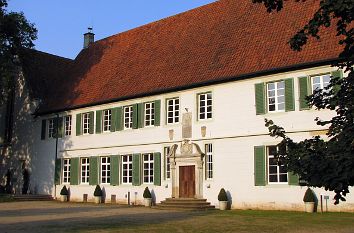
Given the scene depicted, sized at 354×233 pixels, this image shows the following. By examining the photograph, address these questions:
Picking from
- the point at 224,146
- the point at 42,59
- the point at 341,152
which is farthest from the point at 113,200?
the point at 341,152

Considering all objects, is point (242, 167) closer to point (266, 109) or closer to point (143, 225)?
point (266, 109)

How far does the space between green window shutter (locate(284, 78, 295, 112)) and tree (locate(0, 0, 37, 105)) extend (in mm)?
16988

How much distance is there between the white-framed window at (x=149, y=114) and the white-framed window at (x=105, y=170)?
12.3 ft

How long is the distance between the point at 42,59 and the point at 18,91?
11.7 ft

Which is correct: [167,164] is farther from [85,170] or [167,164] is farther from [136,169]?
[85,170]

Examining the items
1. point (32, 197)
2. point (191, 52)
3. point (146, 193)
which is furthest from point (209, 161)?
point (32, 197)

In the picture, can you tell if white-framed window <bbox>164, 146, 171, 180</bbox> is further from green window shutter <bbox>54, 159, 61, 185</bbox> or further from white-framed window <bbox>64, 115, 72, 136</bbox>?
green window shutter <bbox>54, 159, 61, 185</bbox>

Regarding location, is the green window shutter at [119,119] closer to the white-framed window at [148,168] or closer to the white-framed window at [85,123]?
the white-framed window at [148,168]

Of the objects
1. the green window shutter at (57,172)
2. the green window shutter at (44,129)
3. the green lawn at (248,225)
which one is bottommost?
the green lawn at (248,225)

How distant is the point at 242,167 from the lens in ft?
68.3

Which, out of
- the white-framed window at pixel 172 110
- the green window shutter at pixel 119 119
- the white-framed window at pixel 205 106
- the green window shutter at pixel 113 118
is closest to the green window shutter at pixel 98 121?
the green window shutter at pixel 113 118

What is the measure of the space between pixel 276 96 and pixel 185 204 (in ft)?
21.1

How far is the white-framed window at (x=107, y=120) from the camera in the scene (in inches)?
1084

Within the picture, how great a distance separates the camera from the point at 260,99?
20.5m
